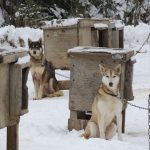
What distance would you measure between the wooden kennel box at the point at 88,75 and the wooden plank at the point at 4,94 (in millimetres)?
2701

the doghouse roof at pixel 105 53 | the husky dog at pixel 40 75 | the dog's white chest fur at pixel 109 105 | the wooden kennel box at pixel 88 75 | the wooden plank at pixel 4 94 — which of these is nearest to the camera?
the wooden plank at pixel 4 94

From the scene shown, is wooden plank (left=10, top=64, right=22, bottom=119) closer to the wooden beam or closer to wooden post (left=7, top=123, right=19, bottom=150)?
wooden post (left=7, top=123, right=19, bottom=150)

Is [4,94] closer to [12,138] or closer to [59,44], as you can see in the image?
[12,138]

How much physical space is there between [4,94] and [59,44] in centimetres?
730

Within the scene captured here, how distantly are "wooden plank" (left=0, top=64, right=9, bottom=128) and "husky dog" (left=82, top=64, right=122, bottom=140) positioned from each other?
7.33 feet

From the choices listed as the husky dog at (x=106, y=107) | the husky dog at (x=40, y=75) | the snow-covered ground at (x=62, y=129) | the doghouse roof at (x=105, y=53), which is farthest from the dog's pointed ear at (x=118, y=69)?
the husky dog at (x=40, y=75)

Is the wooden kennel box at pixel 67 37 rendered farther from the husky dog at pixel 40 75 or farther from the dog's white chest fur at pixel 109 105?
the dog's white chest fur at pixel 109 105

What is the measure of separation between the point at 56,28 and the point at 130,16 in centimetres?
1162

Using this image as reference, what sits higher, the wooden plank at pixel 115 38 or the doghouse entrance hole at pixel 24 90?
the doghouse entrance hole at pixel 24 90

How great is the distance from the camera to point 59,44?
12672mm

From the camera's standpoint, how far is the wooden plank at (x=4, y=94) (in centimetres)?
537

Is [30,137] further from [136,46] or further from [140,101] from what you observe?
[136,46]

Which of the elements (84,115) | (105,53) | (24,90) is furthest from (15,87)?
(84,115)

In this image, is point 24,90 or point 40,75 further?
point 40,75
